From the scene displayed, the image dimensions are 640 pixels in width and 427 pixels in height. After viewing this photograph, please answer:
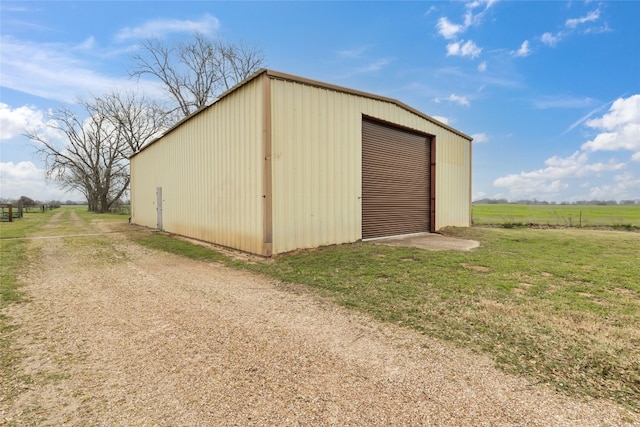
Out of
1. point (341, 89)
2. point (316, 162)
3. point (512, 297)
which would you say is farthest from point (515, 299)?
point (341, 89)

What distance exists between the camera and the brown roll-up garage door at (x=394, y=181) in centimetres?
1030

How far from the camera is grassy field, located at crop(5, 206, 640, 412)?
280 cm

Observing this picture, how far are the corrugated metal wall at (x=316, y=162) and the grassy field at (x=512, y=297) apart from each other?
2.40 ft

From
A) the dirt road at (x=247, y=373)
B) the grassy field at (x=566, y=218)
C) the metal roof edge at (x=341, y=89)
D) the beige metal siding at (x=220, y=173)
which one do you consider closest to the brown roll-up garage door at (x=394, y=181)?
the metal roof edge at (x=341, y=89)

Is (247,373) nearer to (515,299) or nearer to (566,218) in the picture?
(515,299)

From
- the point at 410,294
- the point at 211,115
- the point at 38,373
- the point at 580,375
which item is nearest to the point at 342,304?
the point at 410,294

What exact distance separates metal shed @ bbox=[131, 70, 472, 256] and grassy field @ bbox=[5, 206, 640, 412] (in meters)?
1.13

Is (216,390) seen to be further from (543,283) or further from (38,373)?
(543,283)

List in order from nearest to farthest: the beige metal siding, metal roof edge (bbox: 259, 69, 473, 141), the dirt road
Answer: the dirt road → metal roof edge (bbox: 259, 69, 473, 141) → the beige metal siding

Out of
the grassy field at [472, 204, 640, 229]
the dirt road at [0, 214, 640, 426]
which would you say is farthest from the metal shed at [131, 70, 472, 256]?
the grassy field at [472, 204, 640, 229]

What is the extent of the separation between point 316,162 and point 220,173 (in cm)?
353

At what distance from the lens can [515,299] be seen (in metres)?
4.46

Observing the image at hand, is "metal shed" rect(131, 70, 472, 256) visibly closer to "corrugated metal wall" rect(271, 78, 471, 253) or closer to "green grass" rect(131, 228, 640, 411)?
"corrugated metal wall" rect(271, 78, 471, 253)

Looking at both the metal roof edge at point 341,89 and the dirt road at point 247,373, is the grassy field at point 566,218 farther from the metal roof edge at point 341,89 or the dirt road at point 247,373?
the dirt road at point 247,373
